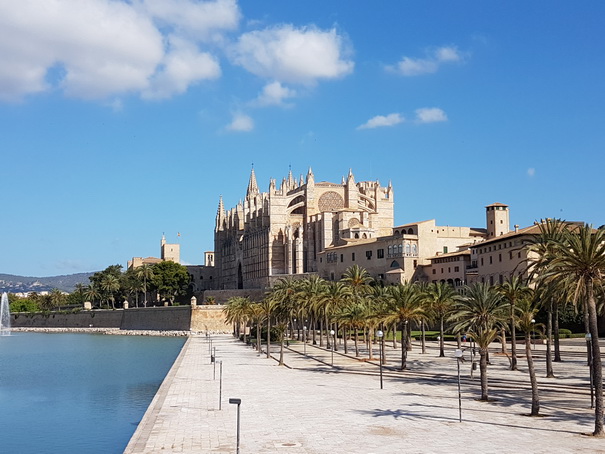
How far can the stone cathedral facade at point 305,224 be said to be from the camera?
97.1 m

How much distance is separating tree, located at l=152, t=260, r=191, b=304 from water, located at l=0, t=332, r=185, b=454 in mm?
46926

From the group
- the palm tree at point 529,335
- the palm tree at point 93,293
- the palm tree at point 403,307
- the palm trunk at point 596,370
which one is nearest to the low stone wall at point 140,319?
the palm tree at point 93,293

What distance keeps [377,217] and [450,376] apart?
66521 millimetres

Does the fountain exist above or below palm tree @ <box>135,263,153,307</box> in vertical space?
below

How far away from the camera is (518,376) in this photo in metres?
34.4

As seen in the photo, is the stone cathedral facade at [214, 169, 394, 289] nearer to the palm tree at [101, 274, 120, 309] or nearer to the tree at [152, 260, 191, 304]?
the tree at [152, 260, 191, 304]

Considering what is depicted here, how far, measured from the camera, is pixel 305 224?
4107 inches

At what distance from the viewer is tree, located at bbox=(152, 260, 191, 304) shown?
117 meters

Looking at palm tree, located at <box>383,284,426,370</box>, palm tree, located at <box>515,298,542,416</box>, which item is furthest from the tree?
palm tree, located at <box>515,298,542,416</box>

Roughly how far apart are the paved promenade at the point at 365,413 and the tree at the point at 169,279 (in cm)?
7856

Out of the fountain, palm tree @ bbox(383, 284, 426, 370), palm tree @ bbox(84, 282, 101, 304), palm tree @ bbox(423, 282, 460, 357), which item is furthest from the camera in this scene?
the fountain

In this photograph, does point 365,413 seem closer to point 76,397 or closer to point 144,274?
point 76,397

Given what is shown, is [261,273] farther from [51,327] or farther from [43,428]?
[43,428]

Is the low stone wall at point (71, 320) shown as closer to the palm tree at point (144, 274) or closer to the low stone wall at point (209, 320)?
the palm tree at point (144, 274)
